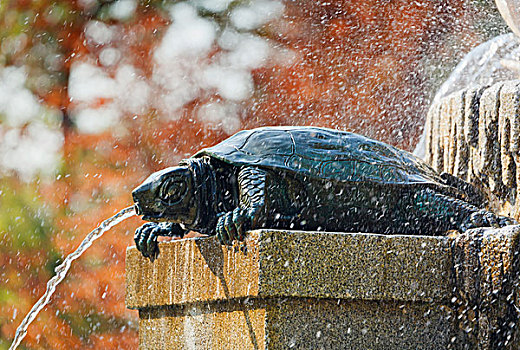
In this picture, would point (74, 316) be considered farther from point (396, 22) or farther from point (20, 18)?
point (396, 22)

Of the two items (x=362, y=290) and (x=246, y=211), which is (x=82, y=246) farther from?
(x=362, y=290)

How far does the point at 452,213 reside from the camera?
3301mm

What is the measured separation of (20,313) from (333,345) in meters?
6.33

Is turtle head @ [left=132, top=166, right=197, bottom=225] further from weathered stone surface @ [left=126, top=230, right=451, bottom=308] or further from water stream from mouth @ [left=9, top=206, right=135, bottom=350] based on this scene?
water stream from mouth @ [left=9, top=206, right=135, bottom=350]

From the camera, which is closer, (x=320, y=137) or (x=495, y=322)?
(x=495, y=322)

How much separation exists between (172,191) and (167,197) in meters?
0.04

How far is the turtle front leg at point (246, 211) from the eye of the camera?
2973 millimetres

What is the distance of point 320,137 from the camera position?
337 centimetres

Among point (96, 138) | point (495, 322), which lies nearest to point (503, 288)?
point (495, 322)

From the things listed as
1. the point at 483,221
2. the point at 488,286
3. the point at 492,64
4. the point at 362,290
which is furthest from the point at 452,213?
the point at 492,64

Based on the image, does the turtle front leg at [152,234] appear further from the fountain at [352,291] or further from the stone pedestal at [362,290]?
the stone pedestal at [362,290]

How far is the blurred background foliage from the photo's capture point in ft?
26.3

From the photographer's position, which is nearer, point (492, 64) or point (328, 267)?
point (328, 267)

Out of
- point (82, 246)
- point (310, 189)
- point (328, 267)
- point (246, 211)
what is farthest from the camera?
point (82, 246)
